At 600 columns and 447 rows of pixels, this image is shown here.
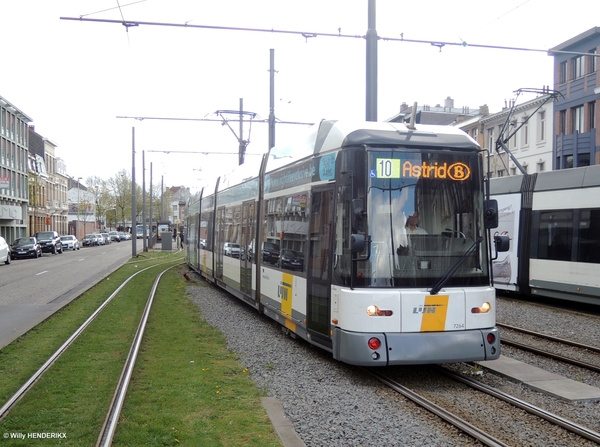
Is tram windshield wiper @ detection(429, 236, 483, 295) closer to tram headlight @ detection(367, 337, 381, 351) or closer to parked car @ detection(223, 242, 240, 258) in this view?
tram headlight @ detection(367, 337, 381, 351)

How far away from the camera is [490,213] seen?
8.20 m

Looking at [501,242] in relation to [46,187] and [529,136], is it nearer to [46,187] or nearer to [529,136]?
[529,136]

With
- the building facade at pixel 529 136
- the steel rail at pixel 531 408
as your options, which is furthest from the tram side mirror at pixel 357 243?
the building facade at pixel 529 136

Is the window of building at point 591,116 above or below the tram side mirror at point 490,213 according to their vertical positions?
above

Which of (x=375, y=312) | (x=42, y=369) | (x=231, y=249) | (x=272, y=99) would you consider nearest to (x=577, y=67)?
(x=272, y=99)

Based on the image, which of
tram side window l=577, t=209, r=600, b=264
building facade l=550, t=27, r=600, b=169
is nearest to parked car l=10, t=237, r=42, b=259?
building facade l=550, t=27, r=600, b=169

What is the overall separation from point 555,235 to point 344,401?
34.0 feet

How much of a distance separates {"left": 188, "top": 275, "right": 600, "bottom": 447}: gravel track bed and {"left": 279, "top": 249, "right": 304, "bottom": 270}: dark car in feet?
4.03

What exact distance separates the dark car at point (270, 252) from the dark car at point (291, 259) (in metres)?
0.29

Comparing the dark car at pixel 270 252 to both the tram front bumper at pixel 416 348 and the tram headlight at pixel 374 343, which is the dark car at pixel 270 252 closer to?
the tram front bumper at pixel 416 348

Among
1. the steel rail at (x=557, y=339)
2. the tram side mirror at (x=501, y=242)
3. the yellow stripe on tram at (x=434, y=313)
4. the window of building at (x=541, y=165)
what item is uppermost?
the window of building at (x=541, y=165)

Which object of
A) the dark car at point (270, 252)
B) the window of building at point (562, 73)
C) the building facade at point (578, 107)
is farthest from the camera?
the window of building at point (562, 73)

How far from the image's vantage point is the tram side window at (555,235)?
15.5 metres

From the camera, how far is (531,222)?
1686 cm
